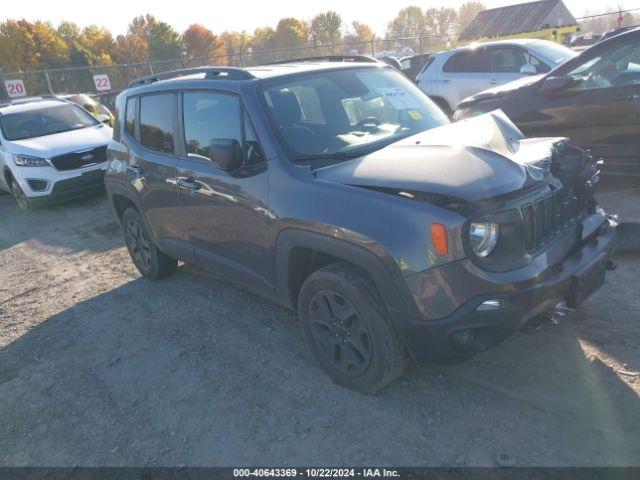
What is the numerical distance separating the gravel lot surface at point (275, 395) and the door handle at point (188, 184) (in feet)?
3.68

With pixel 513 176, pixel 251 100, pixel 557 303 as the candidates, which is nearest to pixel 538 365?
pixel 557 303

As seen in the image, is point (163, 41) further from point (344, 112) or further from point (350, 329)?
point (350, 329)

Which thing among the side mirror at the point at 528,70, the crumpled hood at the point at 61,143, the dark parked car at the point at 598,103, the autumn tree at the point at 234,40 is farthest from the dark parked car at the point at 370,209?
the autumn tree at the point at 234,40

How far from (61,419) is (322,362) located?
1.71 m

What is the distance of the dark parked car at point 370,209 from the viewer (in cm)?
259

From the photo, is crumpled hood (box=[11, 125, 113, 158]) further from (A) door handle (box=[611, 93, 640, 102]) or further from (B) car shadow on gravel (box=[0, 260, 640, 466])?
(A) door handle (box=[611, 93, 640, 102])

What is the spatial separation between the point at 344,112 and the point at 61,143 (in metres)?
6.95

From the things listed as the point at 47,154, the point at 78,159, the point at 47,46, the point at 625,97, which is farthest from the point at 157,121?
the point at 47,46

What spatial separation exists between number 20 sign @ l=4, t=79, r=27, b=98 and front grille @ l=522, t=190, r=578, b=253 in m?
21.6

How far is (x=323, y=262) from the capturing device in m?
3.30

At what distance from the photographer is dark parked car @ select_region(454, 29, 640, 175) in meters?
5.43

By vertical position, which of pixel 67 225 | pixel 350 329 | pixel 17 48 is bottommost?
pixel 67 225

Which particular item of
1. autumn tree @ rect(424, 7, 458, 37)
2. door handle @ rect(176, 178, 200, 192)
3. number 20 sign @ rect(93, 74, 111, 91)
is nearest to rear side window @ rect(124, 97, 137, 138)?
door handle @ rect(176, 178, 200, 192)

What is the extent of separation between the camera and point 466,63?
10.0 metres
